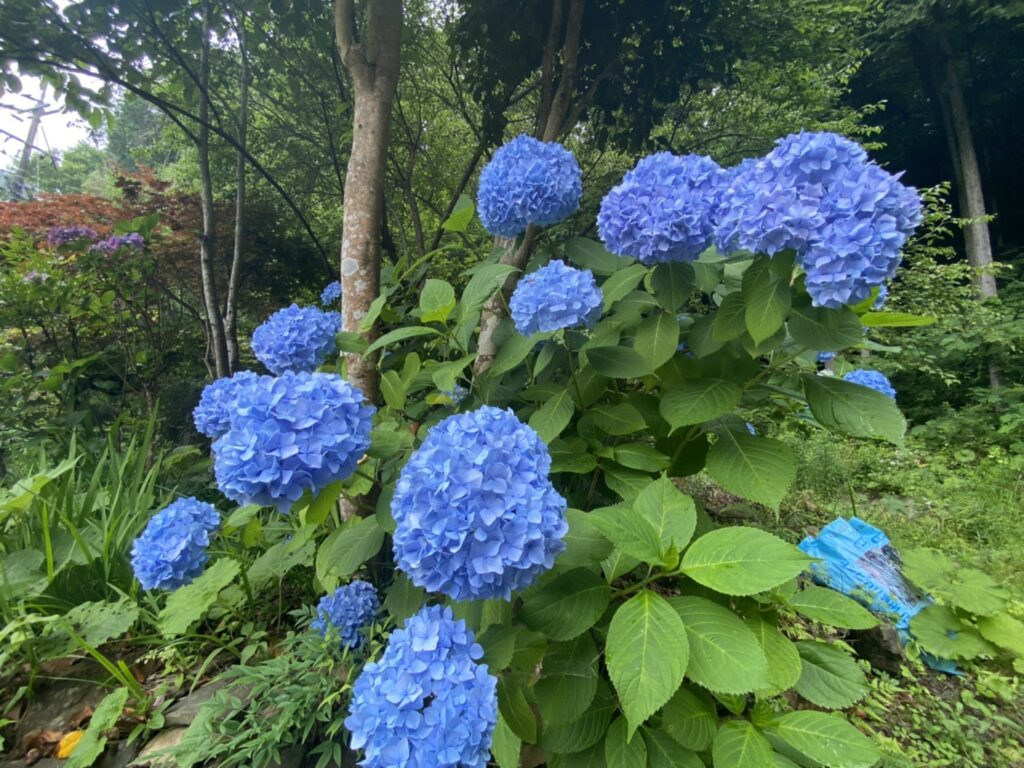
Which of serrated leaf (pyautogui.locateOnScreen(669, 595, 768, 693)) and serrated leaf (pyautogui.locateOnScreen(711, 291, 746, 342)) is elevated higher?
serrated leaf (pyautogui.locateOnScreen(711, 291, 746, 342))

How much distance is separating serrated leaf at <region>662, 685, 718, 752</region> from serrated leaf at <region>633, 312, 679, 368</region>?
2.27ft

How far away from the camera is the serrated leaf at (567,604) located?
0.97 metres

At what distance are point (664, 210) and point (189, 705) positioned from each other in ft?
6.26

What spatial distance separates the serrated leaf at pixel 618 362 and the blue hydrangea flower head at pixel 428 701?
0.69m

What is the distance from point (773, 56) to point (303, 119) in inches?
147

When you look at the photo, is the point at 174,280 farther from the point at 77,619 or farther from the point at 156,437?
the point at 77,619

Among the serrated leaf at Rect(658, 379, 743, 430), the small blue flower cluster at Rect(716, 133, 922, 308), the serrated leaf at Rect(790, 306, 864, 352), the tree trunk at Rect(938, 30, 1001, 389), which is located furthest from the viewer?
the tree trunk at Rect(938, 30, 1001, 389)

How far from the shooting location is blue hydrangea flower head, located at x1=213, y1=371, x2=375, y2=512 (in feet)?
3.18

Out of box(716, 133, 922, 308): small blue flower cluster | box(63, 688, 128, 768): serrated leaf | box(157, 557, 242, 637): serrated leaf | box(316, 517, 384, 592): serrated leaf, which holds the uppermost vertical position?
box(716, 133, 922, 308): small blue flower cluster

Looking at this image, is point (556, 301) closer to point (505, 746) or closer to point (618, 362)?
point (618, 362)

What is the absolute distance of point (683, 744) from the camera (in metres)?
1.00

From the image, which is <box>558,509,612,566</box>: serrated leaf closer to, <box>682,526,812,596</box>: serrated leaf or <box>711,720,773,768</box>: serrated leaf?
<box>682,526,812,596</box>: serrated leaf

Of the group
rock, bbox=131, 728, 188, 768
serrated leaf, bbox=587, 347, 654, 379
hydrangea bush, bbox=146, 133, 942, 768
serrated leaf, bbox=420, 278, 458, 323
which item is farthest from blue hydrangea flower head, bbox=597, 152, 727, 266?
rock, bbox=131, 728, 188, 768

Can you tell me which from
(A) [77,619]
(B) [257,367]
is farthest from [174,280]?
(A) [77,619]
